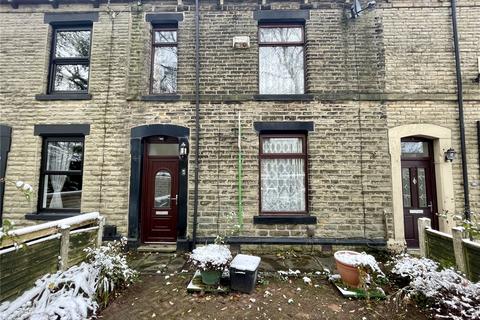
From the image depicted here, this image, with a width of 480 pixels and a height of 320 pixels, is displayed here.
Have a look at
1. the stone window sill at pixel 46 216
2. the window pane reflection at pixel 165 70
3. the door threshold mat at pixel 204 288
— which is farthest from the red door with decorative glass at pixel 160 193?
the door threshold mat at pixel 204 288

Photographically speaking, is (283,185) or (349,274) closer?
(349,274)

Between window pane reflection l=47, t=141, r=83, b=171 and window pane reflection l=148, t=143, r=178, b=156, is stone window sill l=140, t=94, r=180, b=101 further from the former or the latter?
window pane reflection l=47, t=141, r=83, b=171

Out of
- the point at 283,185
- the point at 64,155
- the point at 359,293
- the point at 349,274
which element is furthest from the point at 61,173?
the point at 359,293

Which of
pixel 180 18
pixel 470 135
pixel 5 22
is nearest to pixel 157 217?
pixel 180 18

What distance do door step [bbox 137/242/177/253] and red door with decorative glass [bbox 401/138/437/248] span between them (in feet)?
19.3

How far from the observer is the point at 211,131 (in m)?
6.75

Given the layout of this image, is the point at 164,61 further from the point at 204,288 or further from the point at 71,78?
the point at 204,288

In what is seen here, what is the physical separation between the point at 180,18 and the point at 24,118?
4.89 metres

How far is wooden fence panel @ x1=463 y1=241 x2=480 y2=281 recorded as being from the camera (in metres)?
3.74

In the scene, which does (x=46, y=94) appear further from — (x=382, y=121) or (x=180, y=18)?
(x=382, y=121)

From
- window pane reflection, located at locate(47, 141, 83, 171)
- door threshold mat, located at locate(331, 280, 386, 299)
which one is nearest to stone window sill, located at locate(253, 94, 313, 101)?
door threshold mat, located at locate(331, 280, 386, 299)

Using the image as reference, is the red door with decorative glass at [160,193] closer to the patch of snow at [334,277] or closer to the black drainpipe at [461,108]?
the patch of snow at [334,277]

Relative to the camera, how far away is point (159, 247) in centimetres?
652

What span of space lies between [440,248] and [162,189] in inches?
238
